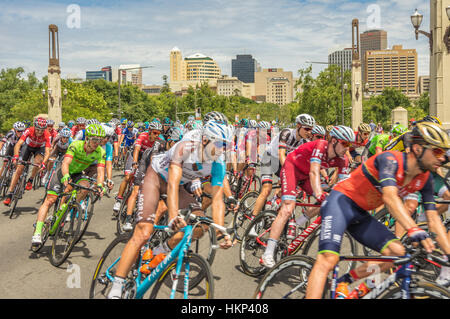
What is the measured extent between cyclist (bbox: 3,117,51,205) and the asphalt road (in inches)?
60.7

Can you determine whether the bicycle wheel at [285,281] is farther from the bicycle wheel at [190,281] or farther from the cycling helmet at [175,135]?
the cycling helmet at [175,135]

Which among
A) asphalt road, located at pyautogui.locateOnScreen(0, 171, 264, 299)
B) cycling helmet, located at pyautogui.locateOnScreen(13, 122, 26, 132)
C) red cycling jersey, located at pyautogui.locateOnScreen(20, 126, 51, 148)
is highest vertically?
cycling helmet, located at pyautogui.locateOnScreen(13, 122, 26, 132)

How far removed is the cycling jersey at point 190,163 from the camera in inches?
183

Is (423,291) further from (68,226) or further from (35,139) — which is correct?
(35,139)

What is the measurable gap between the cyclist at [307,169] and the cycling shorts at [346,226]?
1265 mm

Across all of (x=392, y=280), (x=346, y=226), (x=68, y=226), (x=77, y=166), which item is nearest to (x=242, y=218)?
(x=68, y=226)

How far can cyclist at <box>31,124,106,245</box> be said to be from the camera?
22.4ft

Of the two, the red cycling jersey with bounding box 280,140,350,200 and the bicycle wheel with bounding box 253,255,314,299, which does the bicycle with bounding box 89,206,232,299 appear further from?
the red cycling jersey with bounding box 280,140,350,200

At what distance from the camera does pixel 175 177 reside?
445 cm

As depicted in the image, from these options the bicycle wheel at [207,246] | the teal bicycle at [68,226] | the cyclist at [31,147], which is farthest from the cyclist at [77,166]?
the cyclist at [31,147]

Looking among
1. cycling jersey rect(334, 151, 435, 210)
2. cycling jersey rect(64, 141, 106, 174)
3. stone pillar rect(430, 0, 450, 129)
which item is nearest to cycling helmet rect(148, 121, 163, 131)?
cycling jersey rect(64, 141, 106, 174)

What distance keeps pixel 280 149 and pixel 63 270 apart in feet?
13.2
